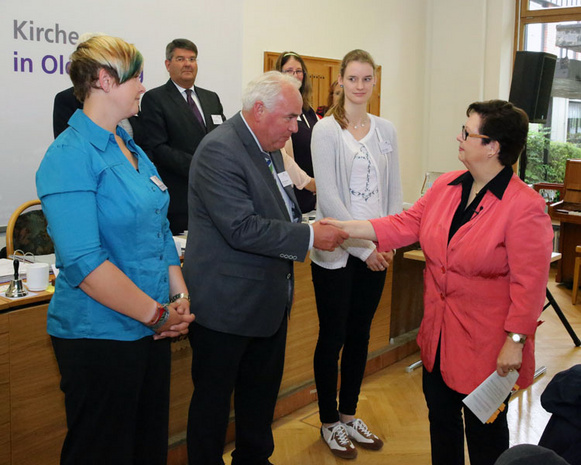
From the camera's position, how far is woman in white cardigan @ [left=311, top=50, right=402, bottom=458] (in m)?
2.65

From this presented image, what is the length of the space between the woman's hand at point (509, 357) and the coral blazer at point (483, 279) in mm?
43

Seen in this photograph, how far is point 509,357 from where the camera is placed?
1932mm

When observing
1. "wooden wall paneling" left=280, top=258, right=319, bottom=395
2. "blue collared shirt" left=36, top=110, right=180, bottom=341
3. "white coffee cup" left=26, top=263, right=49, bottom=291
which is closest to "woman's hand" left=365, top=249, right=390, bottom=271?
"wooden wall paneling" left=280, top=258, right=319, bottom=395

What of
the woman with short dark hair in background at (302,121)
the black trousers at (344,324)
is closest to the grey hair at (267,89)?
the black trousers at (344,324)

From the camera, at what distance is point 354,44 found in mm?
6766

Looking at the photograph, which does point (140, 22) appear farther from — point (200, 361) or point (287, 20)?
point (200, 361)

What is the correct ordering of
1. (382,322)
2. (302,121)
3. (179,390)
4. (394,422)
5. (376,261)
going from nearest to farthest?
(376,261) → (179,390) → (394,422) → (302,121) → (382,322)

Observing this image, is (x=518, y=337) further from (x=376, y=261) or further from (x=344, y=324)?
(x=344, y=324)

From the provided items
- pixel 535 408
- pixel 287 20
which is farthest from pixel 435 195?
pixel 287 20

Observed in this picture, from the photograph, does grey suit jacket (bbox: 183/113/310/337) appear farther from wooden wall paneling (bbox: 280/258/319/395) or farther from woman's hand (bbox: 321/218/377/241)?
wooden wall paneling (bbox: 280/258/319/395)

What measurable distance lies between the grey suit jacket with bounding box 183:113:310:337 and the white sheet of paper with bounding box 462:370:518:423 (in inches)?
28.0

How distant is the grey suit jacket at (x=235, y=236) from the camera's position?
1.93 m

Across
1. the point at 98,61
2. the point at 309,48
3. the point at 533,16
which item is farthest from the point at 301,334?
the point at 533,16

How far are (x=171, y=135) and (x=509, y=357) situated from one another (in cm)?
250
